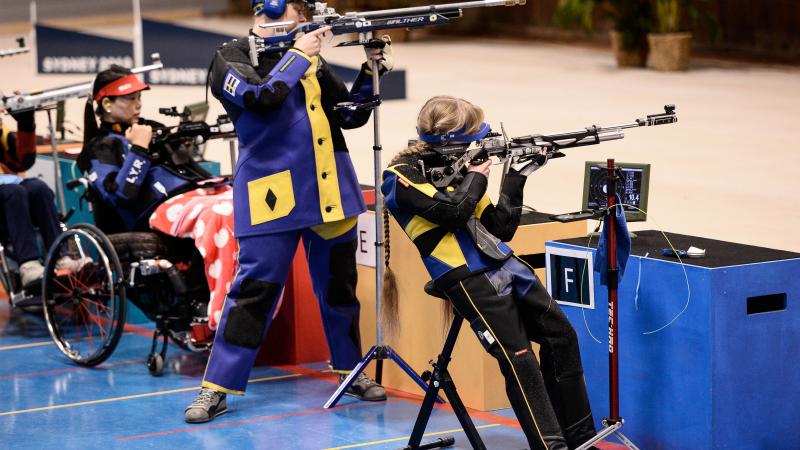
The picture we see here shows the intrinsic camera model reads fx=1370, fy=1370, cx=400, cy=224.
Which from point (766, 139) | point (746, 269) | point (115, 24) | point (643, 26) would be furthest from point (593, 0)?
point (746, 269)

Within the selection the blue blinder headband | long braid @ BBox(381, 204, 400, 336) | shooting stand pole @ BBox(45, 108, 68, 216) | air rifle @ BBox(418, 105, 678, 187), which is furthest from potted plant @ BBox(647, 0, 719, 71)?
the blue blinder headband

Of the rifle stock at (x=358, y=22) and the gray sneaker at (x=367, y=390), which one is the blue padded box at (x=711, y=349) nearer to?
the rifle stock at (x=358, y=22)

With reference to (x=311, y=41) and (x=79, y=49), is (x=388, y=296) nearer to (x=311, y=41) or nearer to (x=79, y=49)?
(x=311, y=41)

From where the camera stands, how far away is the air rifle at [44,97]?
700 cm

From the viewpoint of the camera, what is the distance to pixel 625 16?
17.8 metres

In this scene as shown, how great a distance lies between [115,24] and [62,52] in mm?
8991

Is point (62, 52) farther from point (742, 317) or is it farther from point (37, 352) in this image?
point (742, 317)

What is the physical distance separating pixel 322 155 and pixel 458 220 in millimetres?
1137

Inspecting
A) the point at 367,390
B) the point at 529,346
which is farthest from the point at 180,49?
the point at 529,346

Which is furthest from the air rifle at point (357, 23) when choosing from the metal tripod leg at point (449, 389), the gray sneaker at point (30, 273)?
the gray sneaker at point (30, 273)

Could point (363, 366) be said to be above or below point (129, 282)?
below

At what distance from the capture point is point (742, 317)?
4629mm

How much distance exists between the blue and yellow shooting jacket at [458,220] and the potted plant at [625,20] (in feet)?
43.8

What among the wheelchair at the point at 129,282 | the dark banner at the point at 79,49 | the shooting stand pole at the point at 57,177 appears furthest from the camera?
the dark banner at the point at 79,49
